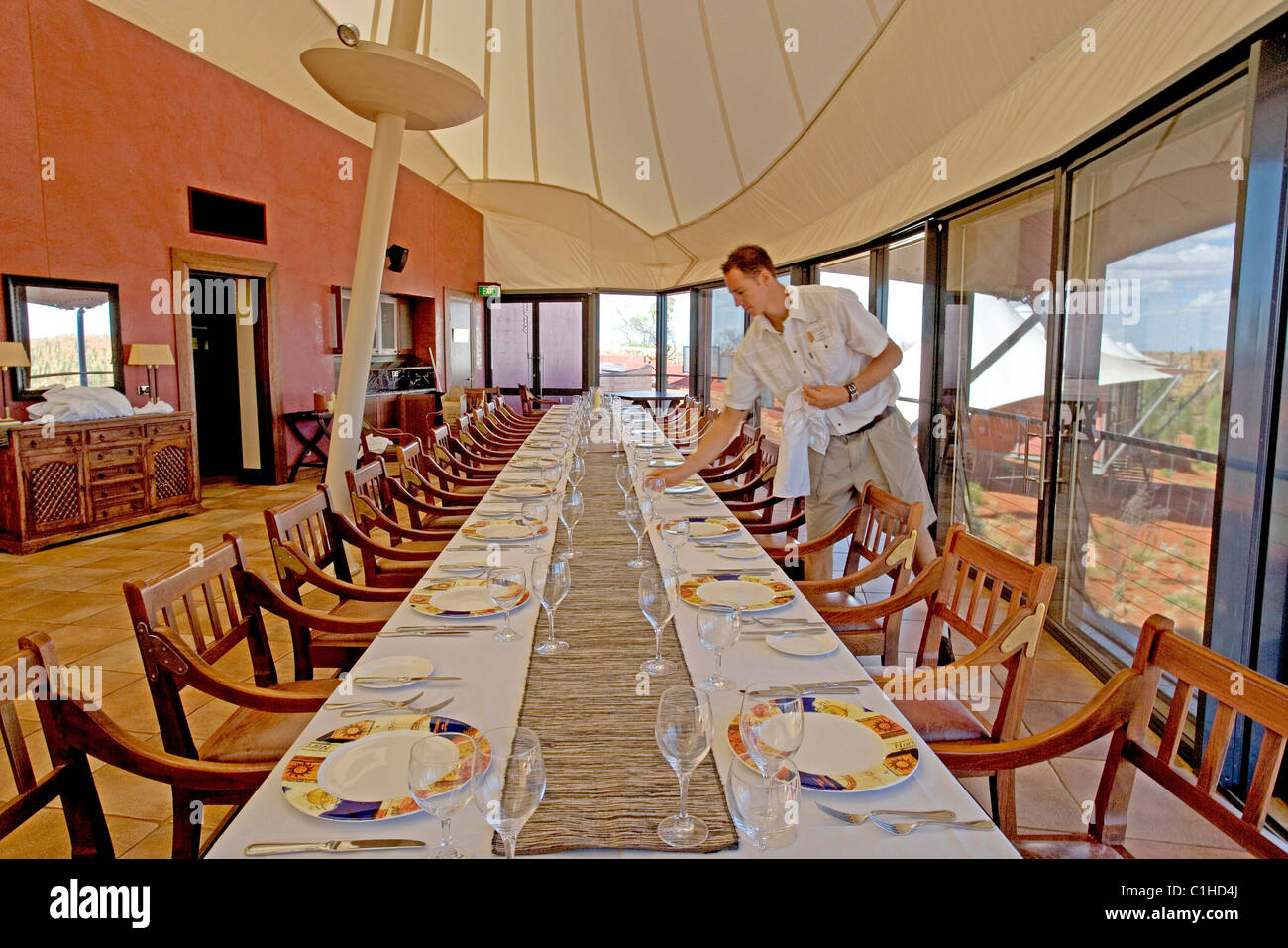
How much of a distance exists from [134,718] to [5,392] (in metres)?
4.19

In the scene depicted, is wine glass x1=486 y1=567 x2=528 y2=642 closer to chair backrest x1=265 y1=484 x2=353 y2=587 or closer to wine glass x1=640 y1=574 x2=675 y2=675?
wine glass x1=640 y1=574 x2=675 y2=675

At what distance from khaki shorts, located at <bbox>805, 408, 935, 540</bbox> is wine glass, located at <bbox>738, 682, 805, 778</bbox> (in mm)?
2287

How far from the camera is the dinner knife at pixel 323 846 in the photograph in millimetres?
999

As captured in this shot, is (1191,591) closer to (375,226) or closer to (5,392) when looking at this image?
(375,226)

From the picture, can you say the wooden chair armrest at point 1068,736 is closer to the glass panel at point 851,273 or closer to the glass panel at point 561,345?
the glass panel at point 851,273

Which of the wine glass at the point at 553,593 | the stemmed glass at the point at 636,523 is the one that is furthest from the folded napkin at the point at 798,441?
the wine glass at the point at 553,593

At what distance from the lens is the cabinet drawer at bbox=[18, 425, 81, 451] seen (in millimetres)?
5672

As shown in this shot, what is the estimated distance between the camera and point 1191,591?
128 inches

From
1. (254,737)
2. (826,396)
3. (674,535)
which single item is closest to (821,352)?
(826,396)

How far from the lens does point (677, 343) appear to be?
46.7ft

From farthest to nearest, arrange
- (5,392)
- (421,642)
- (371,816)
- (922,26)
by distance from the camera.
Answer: (5,392)
(922,26)
(421,642)
(371,816)

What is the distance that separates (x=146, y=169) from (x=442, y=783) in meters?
8.01
